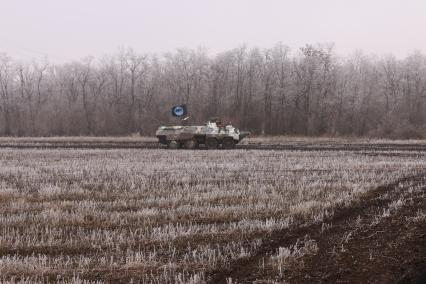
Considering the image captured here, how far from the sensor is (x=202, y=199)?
32.6ft

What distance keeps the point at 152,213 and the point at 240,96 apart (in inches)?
2220

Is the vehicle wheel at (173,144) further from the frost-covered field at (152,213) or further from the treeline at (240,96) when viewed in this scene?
the treeline at (240,96)


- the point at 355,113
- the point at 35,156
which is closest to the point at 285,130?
the point at 355,113

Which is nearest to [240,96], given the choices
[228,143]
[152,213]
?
[228,143]

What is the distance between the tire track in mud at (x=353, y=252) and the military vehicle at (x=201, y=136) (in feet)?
63.3

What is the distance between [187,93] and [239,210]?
5657cm

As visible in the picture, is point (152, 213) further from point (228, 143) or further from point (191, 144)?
point (228, 143)

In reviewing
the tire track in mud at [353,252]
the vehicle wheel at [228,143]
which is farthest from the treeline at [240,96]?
the tire track in mud at [353,252]

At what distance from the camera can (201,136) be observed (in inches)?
1108

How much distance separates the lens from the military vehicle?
28.1m

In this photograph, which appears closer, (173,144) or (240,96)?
(173,144)

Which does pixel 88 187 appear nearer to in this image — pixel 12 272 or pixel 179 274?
pixel 12 272

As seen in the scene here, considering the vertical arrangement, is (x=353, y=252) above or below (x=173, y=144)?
below

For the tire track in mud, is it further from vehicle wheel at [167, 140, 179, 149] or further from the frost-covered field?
vehicle wheel at [167, 140, 179, 149]
